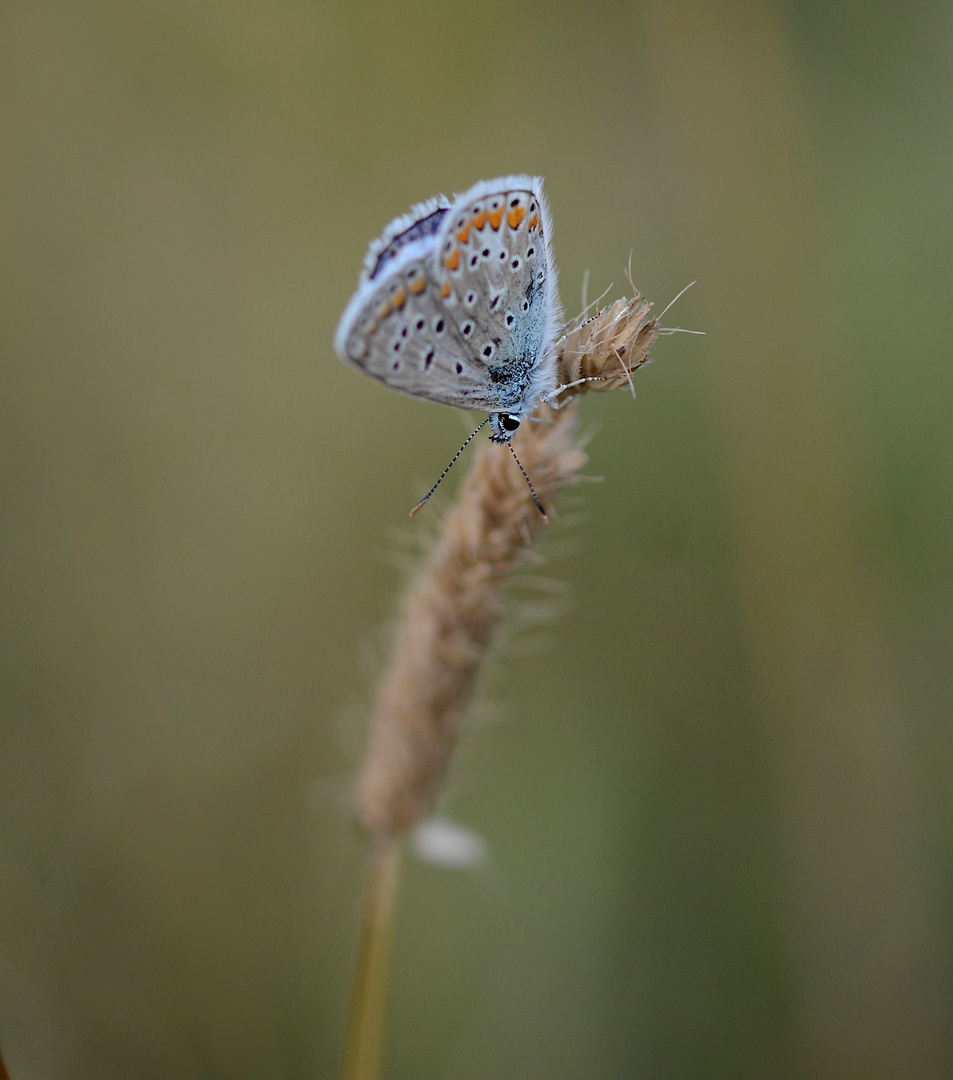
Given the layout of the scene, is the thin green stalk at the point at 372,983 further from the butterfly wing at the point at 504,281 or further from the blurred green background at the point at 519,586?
the butterfly wing at the point at 504,281

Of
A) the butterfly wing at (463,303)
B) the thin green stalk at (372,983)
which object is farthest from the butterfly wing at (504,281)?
the thin green stalk at (372,983)

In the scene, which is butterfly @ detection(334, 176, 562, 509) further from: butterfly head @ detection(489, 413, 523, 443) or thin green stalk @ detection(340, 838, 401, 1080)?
thin green stalk @ detection(340, 838, 401, 1080)

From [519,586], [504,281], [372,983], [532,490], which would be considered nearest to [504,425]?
[532,490]

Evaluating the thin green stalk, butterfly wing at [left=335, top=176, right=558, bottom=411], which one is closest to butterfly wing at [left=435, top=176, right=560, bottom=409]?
butterfly wing at [left=335, top=176, right=558, bottom=411]

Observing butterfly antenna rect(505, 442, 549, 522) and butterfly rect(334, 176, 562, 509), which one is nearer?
butterfly antenna rect(505, 442, 549, 522)

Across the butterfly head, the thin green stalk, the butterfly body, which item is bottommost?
the thin green stalk
